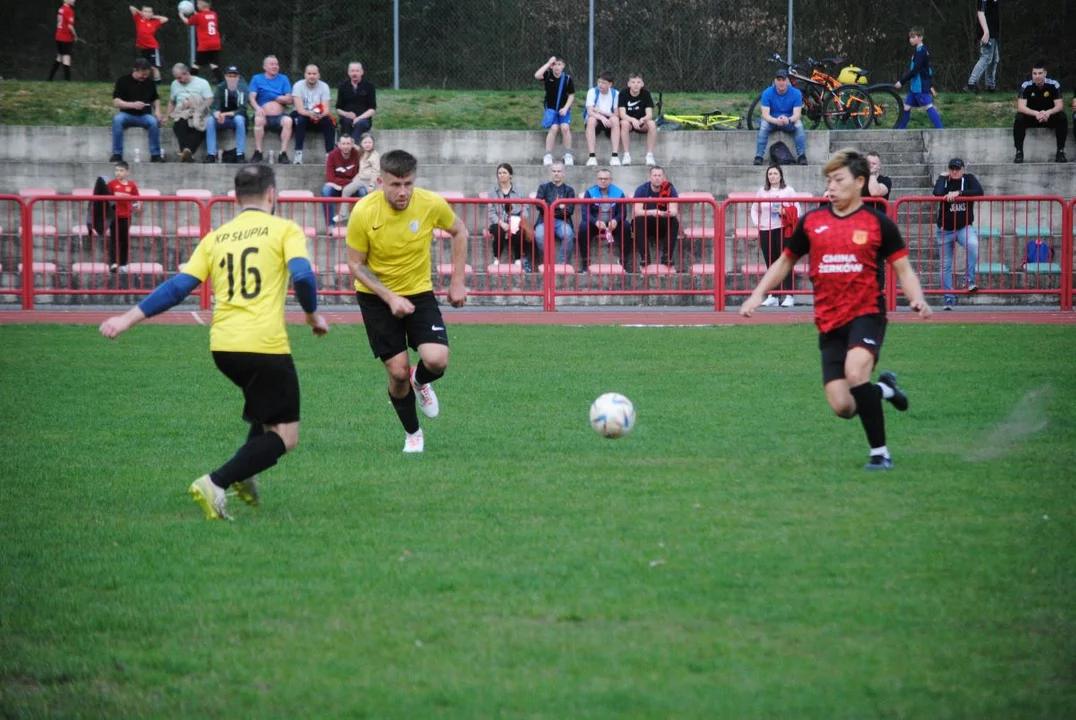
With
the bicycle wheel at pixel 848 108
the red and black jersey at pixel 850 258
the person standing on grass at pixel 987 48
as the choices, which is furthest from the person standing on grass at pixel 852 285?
the person standing on grass at pixel 987 48

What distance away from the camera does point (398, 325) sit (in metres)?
8.74

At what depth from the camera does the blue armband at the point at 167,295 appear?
21.0ft

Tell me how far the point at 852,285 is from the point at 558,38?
1841cm

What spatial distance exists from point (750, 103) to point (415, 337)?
1837cm

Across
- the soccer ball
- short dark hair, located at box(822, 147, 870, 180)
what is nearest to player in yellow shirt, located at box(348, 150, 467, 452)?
the soccer ball

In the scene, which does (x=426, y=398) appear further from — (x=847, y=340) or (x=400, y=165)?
(x=847, y=340)

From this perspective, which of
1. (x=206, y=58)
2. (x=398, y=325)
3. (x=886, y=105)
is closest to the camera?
(x=398, y=325)

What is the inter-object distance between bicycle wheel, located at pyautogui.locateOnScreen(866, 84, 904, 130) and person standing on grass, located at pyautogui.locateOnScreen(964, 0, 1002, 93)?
1688 mm

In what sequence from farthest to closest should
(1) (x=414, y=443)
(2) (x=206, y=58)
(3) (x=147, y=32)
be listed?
(3) (x=147, y=32)
(2) (x=206, y=58)
(1) (x=414, y=443)

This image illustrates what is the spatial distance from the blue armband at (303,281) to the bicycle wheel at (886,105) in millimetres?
19756

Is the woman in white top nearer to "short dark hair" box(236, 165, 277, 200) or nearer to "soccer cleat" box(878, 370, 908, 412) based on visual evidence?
"soccer cleat" box(878, 370, 908, 412)

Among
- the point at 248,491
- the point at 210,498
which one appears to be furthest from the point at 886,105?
the point at 210,498

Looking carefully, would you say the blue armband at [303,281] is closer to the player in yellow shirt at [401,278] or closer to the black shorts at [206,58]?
the player in yellow shirt at [401,278]

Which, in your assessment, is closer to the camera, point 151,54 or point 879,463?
point 879,463
